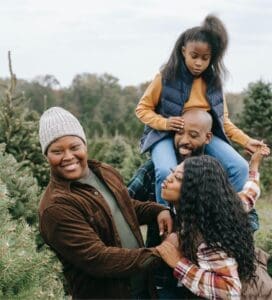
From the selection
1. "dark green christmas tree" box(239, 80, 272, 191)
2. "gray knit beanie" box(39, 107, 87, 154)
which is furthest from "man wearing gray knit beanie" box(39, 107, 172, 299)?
"dark green christmas tree" box(239, 80, 272, 191)

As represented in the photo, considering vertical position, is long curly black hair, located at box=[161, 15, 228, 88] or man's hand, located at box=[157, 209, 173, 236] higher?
long curly black hair, located at box=[161, 15, 228, 88]

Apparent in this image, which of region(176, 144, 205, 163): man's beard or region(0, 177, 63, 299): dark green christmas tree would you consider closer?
region(0, 177, 63, 299): dark green christmas tree

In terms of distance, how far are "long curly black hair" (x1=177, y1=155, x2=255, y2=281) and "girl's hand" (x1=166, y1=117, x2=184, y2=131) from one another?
2.93 feet

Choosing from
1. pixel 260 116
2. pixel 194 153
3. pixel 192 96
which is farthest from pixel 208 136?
pixel 260 116

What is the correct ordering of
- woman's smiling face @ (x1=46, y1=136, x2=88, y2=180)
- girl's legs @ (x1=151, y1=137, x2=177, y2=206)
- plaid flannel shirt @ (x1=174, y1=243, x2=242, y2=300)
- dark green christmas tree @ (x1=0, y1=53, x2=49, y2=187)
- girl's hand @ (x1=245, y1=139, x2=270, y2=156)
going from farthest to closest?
1. dark green christmas tree @ (x1=0, y1=53, x2=49, y2=187)
2. girl's hand @ (x1=245, y1=139, x2=270, y2=156)
3. girl's legs @ (x1=151, y1=137, x2=177, y2=206)
4. woman's smiling face @ (x1=46, y1=136, x2=88, y2=180)
5. plaid flannel shirt @ (x1=174, y1=243, x2=242, y2=300)

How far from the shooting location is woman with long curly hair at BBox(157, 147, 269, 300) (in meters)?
2.71

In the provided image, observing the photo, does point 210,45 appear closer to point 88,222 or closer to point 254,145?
point 254,145

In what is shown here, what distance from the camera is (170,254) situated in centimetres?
279

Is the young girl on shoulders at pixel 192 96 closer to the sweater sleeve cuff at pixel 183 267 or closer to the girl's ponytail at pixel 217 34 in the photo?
the girl's ponytail at pixel 217 34

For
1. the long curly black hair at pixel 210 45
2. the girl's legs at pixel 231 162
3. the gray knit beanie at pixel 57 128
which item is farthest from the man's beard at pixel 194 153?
the gray knit beanie at pixel 57 128

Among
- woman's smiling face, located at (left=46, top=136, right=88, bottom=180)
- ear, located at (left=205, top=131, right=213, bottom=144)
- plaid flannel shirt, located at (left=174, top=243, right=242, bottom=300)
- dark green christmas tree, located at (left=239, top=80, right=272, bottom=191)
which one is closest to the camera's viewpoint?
plaid flannel shirt, located at (left=174, top=243, right=242, bottom=300)

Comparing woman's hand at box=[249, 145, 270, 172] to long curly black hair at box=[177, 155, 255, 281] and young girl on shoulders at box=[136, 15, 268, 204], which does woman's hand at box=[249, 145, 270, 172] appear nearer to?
young girl on shoulders at box=[136, 15, 268, 204]

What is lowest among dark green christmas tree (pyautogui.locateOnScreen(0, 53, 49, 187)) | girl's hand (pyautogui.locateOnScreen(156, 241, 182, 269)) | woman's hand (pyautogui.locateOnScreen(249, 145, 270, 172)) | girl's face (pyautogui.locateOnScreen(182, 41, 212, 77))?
dark green christmas tree (pyautogui.locateOnScreen(0, 53, 49, 187))

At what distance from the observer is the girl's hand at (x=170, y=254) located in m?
2.76
